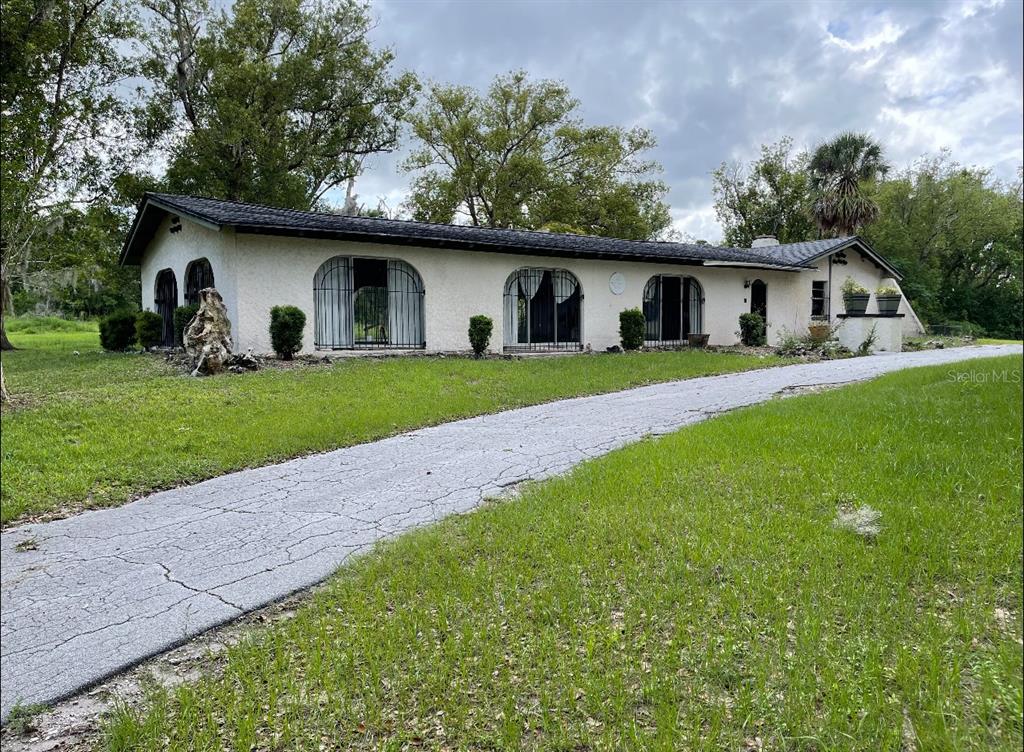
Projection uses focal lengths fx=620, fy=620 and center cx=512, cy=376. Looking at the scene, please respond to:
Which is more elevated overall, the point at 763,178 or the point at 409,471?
the point at 763,178

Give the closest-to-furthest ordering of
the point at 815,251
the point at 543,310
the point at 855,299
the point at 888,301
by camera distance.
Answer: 1. the point at 888,301
2. the point at 543,310
3. the point at 855,299
4. the point at 815,251

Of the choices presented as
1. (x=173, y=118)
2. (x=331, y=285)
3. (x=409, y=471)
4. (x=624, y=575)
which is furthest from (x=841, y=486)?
(x=173, y=118)

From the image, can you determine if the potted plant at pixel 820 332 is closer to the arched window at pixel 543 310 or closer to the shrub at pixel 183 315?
the arched window at pixel 543 310

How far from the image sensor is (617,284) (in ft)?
48.2

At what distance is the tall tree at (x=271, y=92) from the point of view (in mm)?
19281

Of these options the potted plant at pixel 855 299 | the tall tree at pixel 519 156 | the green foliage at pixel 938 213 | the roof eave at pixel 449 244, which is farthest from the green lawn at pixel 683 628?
the tall tree at pixel 519 156

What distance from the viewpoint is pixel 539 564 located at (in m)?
2.77

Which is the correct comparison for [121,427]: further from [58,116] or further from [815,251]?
[815,251]

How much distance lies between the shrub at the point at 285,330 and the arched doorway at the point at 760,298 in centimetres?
1234

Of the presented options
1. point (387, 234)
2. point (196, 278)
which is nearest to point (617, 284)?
point (387, 234)

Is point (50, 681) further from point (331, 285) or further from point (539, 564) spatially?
point (331, 285)

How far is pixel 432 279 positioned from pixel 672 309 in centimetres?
675

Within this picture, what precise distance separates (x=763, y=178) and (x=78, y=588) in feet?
120

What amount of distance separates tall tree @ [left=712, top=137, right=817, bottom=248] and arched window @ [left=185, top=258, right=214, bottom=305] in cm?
2725
